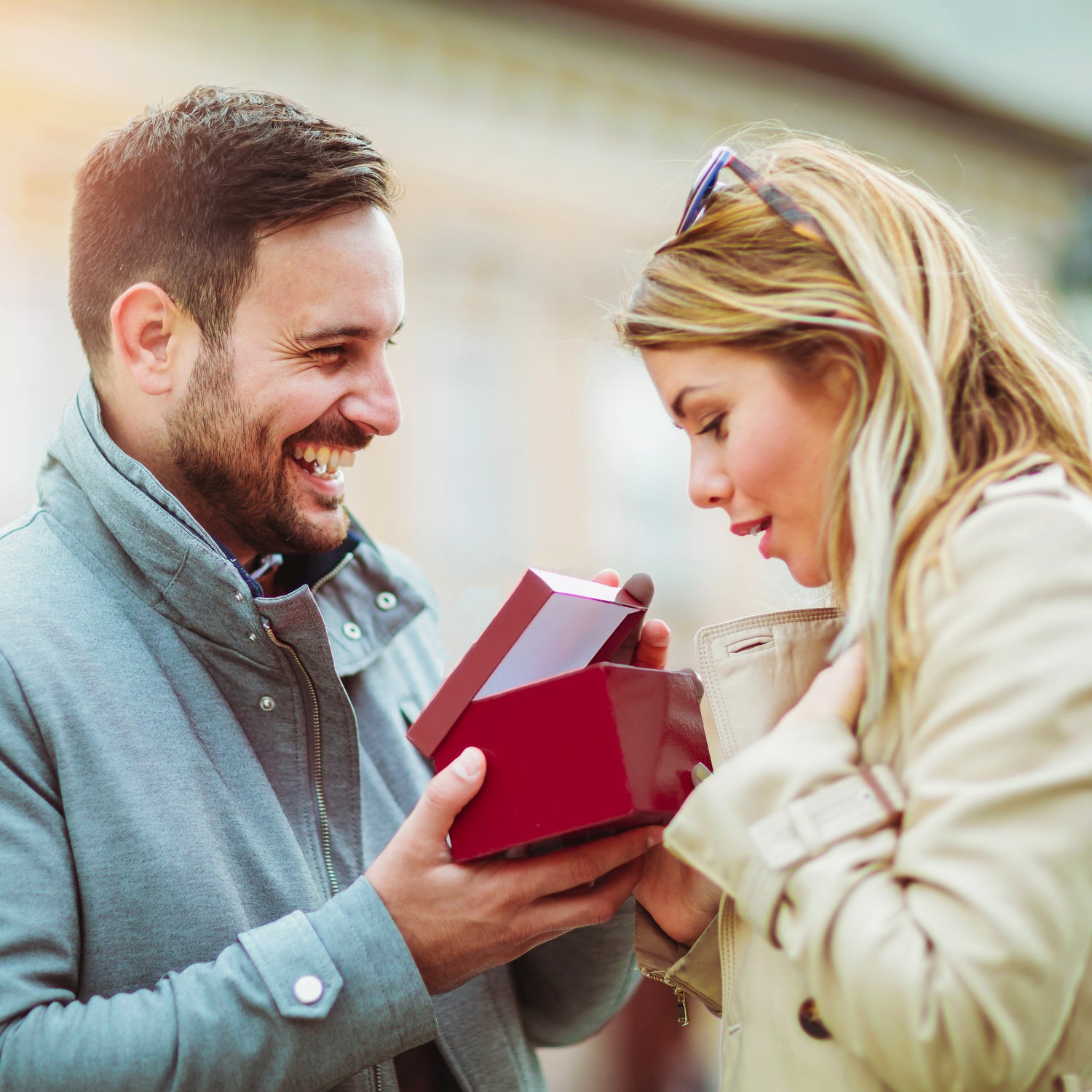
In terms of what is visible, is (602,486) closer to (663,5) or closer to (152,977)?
(663,5)

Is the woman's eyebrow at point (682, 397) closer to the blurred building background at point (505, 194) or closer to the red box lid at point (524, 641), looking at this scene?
the red box lid at point (524, 641)

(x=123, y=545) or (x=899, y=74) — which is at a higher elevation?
(x=899, y=74)

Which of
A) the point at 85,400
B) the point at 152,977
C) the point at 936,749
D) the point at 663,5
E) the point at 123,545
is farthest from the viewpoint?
the point at 663,5

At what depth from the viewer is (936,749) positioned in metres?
1.28

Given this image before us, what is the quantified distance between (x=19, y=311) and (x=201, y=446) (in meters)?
6.01

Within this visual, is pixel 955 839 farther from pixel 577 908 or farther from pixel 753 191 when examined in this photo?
pixel 753 191

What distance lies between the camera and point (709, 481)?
1.67 metres

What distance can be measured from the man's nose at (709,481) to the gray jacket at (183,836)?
677mm

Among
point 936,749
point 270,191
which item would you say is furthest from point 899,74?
point 936,749

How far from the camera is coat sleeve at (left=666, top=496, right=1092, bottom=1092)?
1210 mm

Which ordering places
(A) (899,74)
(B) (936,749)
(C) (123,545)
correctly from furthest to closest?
(A) (899,74), (C) (123,545), (B) (936,749)

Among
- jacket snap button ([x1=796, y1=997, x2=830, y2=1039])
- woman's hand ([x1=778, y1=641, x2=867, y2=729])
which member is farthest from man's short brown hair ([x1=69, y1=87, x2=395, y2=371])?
jacket snap button ([x1=796, y1=997, x2=830, y2=1039])

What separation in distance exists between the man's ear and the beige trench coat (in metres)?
1.31

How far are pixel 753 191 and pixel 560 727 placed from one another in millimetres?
839
